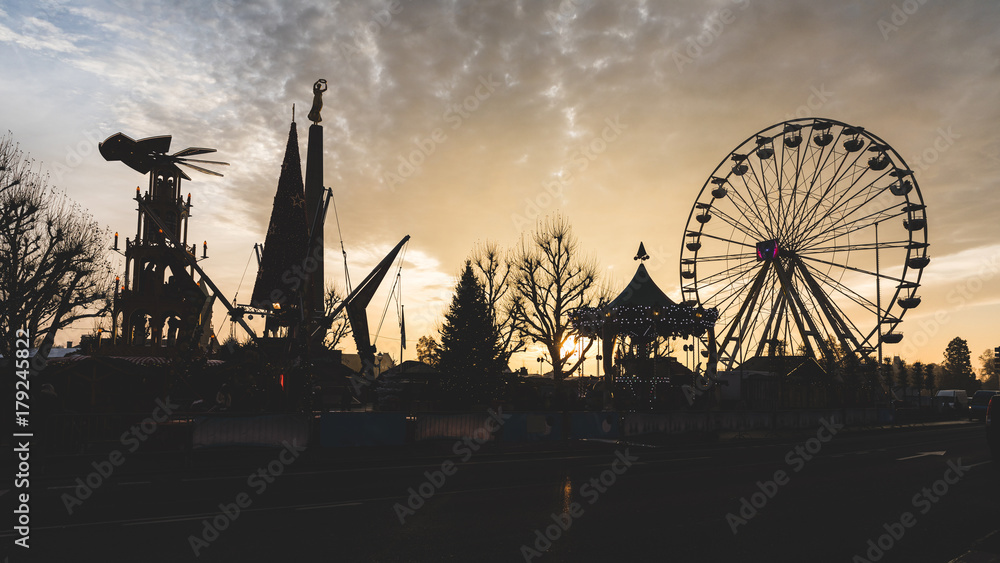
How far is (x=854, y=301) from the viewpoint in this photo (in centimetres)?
3588

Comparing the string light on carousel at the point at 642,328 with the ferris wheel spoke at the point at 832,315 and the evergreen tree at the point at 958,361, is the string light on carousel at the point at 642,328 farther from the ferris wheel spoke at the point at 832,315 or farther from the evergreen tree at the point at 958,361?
the evergreen tree at the point at 958,361

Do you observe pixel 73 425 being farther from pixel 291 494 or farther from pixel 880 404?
pixel 880 404

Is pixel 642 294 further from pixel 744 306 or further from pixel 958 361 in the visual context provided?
pixel 958 361

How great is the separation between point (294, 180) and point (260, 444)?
17.0 metres

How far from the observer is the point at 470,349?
3947 cm

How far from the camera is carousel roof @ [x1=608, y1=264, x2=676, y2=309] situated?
105 ft

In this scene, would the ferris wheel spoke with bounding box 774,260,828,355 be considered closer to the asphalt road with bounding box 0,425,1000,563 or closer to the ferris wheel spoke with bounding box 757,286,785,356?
the ferris wheel spoke with bounding box 757,286,785,356

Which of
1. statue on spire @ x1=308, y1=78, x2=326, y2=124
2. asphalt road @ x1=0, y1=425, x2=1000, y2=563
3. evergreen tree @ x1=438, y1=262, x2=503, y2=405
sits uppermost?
statue on spire @ x1=308, y1=78, x2=326, y2=124

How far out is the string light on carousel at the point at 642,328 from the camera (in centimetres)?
3192

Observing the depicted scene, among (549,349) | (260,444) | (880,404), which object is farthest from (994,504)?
(549,349)

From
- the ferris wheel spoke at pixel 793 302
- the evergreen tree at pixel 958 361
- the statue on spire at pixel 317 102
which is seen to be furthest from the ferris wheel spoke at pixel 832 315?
the evergreen tree at pixel 958 361

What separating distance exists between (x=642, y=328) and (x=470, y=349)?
11018 millimetres

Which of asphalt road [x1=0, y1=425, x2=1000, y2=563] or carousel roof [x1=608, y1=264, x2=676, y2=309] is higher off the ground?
carousel roof [x1=608, y1=264, x2=676, y2=309]

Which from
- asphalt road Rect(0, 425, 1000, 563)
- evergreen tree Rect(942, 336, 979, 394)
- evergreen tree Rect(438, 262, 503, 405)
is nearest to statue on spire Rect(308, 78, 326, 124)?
evergreen tree Rect(438, 262, 503, 405)
